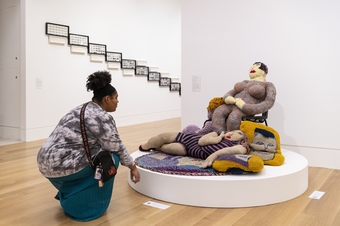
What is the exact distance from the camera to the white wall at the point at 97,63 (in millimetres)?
5629

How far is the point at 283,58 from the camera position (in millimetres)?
4254

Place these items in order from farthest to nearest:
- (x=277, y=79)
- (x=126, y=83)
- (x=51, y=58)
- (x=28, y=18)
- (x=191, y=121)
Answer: (x=126, y=83) → (x=51, y=58) → (x=28, y=18) → (x=191, y=121) → (x=277, y=79)

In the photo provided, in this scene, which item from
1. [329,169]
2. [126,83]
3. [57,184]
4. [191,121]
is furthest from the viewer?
[126,83]

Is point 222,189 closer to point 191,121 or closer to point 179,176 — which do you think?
point 179,176

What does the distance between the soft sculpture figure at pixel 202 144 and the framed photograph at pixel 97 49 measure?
4176mm

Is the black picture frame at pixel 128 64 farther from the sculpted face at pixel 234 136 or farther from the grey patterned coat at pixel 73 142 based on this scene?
the grey patterned coat at pixel 73 142

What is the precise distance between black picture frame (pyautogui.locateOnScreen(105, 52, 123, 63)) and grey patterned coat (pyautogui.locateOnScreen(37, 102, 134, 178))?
526cm

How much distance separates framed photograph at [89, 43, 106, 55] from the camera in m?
6.79

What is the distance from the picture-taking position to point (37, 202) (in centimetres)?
269

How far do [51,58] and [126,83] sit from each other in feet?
7.30

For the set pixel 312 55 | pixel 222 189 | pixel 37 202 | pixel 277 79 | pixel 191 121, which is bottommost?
pixel 37 202

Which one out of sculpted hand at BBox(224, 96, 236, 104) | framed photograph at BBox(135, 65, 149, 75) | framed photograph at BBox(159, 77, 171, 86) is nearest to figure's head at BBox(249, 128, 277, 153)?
sculpted hand at BBox(224, 96, 236, 104)

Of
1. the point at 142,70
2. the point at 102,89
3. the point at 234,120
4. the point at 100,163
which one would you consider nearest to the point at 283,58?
the point at 234,120

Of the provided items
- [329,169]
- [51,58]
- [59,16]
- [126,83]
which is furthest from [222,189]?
[126,83]
